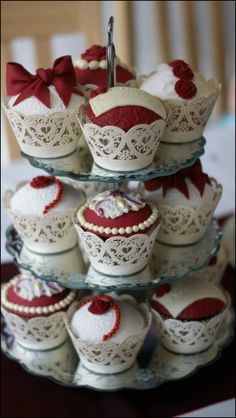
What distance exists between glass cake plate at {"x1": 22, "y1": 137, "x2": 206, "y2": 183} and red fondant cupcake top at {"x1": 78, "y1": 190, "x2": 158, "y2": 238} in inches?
2.2

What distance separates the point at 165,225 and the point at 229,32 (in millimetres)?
2025

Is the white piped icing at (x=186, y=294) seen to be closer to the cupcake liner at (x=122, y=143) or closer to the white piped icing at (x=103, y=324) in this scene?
the white piped icing at (x=103, y=324)

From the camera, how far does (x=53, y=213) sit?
1.00 m

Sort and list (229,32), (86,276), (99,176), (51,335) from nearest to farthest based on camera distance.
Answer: (99,176)
(86,276)
(51,335)
(229,32)

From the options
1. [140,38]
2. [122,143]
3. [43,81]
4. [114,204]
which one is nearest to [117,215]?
[114,204]

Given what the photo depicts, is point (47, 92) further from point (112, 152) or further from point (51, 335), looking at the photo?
point (51, 335)

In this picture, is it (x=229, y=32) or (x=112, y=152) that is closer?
(x=112, y=152)

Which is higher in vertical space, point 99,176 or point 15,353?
point 99,176

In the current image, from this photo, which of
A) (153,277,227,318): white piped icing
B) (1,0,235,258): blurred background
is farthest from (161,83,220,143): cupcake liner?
(1,0,235,258): blurred background

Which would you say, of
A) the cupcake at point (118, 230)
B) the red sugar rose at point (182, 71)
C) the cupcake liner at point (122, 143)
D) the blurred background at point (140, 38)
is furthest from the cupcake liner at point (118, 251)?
the blurred background at point (140, 38)

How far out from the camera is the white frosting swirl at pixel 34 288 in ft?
3.52

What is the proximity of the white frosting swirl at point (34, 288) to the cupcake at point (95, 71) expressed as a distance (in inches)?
13.1

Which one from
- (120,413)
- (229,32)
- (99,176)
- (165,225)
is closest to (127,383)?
(120,413)

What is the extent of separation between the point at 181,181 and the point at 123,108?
214mm
